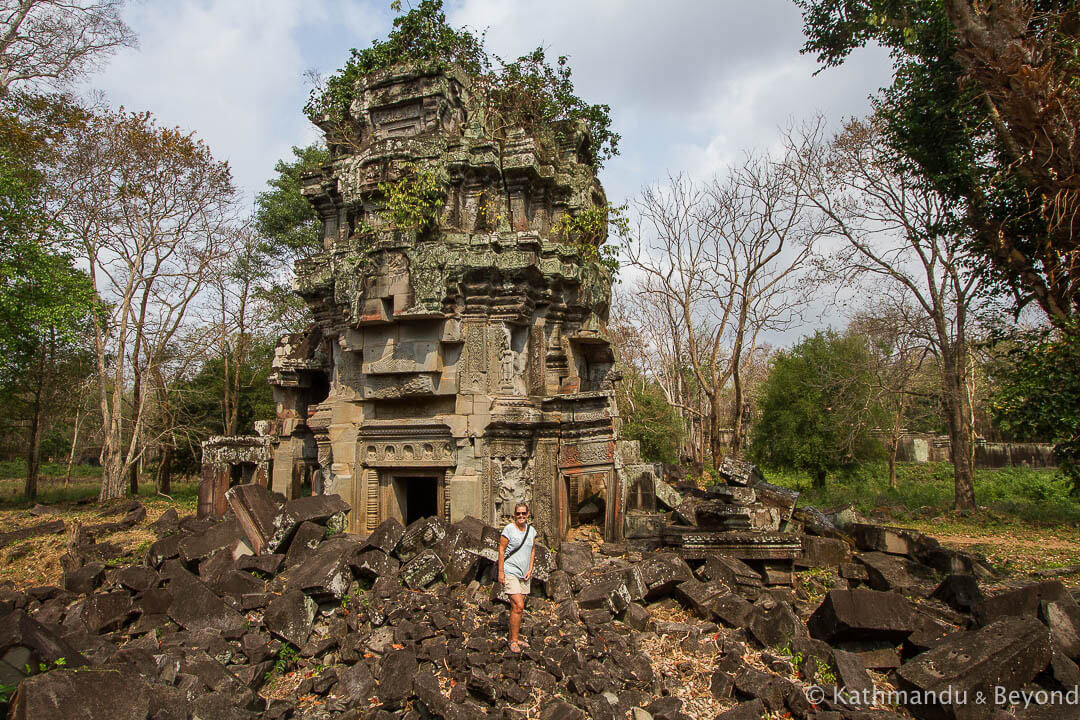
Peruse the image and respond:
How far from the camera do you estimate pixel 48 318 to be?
12094 millimetres

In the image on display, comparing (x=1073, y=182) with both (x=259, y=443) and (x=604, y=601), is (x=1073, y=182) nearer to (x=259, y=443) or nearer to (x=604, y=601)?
(x=604, y=601)

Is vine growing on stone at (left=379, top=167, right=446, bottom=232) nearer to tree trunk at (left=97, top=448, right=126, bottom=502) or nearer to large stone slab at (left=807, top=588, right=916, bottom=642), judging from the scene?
large stone slab at (left=807, top=588, right=916, bottom=642)

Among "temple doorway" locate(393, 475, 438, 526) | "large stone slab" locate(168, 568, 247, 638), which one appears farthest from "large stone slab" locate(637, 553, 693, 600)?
"temple doorway" locate(393, 475, 438, 526)

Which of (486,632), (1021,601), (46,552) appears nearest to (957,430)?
(1021,601)

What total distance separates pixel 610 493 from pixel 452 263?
3.83 m

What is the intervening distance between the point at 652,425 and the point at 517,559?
1768 cm

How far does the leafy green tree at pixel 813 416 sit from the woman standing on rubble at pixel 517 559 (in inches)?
573

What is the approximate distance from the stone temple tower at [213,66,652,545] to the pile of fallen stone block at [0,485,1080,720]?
126 centimetres

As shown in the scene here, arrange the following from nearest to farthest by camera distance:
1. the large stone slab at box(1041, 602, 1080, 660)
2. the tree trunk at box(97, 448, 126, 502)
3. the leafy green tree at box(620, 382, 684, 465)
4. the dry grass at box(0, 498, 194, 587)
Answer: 1. the large stone slab at box(1041, 602, 1080, 660)
2. the dry grass at box(0, 498, 194, 587)
3. the tree trunk at box(97, 448, 126, 502)
4. the leafy green tree at box(620, 382, 684, 465)

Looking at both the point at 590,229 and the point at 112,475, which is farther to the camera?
the point at 112,475

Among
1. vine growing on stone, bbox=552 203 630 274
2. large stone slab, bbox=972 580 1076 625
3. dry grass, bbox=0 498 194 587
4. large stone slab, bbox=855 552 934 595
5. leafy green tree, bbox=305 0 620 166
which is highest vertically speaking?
leafy green tree, bbox=305 0 620 166

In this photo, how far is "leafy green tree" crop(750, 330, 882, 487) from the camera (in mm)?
18281

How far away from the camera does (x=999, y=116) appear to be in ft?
24.9

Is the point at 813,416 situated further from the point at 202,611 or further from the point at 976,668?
the point at 202,611
